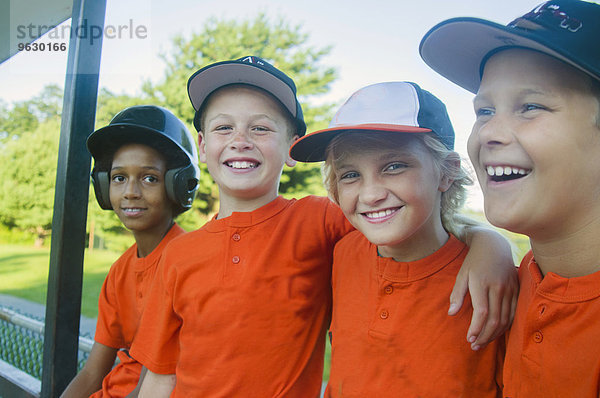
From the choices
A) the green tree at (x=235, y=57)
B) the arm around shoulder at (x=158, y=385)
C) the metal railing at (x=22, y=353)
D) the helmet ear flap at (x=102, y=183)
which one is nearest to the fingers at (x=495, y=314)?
the arm around shoulder at (x=158, y=385)

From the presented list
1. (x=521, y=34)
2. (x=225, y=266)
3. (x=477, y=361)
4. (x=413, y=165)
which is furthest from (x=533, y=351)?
(x=225, y=266)

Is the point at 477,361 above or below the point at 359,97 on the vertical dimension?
below

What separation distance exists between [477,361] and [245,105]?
1.29 m

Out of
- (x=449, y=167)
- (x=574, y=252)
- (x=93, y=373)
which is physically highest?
(x=449, y=167)

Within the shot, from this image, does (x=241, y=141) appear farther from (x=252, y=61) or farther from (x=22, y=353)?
(x=22, y=353)

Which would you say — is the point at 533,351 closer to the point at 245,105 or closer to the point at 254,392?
the point at 254,392

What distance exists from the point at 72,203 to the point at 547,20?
7.61 ft

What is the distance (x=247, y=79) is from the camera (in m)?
1.78

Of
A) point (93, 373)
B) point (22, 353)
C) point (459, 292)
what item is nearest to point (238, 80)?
point (459, 292)

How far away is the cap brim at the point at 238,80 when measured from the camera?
5.73 feet

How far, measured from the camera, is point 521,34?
3.23 feet

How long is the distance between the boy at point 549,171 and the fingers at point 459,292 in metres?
0.16

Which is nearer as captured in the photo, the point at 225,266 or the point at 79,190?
the point at 225,266

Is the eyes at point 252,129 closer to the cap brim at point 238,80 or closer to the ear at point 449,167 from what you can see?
the cap brim at point 238,80
